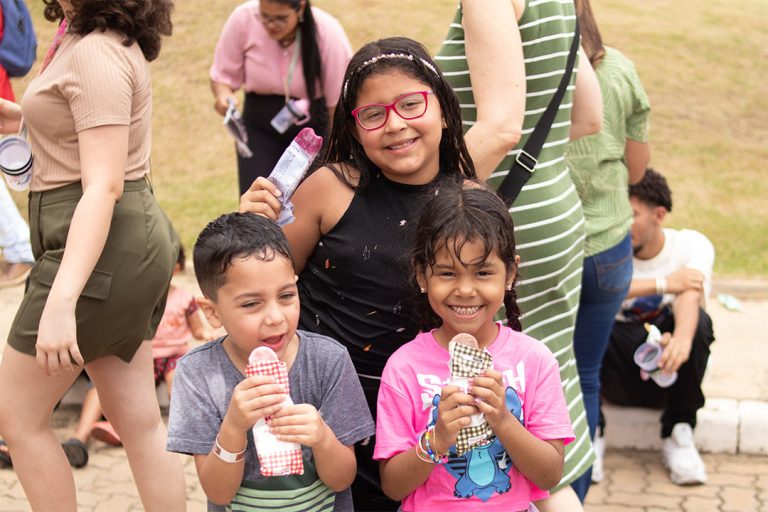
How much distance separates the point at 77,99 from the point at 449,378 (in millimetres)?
1315

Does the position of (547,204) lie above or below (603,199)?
above

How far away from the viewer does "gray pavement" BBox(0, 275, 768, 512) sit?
4.48m

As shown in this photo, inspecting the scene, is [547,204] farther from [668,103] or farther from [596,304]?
[668,103]

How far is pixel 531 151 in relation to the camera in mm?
2994

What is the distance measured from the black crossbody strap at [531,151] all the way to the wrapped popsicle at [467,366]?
736mm

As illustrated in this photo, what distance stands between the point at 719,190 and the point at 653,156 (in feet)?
2.93

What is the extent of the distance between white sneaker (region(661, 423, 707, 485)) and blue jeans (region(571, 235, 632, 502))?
103cm

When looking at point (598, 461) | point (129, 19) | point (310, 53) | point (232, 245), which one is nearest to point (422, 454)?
point (232, 245)

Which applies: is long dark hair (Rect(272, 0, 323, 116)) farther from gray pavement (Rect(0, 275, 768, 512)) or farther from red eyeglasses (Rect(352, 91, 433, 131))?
red eyeglasses (Rect(352, 91, 433, 131))

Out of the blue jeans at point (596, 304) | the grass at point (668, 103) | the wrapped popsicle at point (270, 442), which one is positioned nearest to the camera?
the wrapped popsicle at point (270, 442)

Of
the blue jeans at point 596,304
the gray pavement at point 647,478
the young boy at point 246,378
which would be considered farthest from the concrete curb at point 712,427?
the young boy at point 246,378

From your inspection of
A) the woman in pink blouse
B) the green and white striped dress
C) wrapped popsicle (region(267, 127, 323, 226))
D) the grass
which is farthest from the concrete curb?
wrapped popsicle (region(267, 127, 323, 226))

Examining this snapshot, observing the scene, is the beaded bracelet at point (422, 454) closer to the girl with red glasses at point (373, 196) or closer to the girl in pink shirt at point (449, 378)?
the girl in pink shirt at point (449, 378)

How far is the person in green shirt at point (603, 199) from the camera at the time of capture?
12.2 ft
